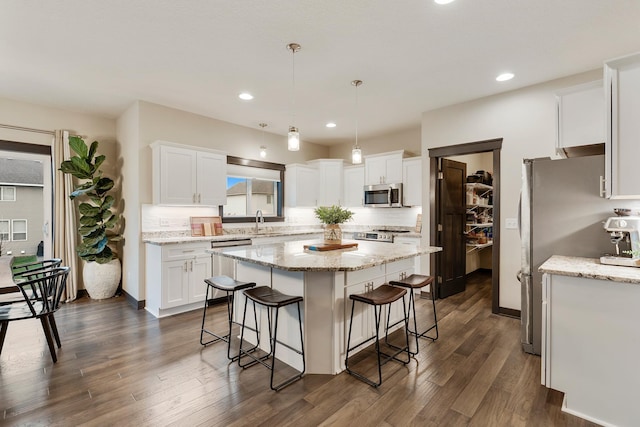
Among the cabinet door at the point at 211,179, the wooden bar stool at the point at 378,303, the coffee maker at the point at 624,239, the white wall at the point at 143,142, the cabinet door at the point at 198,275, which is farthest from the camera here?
the cabinet door at the point at 211,179

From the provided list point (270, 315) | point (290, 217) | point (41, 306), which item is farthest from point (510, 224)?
point (41, 306)

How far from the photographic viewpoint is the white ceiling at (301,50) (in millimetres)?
2285

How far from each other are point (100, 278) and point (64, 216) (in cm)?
105

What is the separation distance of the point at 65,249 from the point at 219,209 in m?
2.21

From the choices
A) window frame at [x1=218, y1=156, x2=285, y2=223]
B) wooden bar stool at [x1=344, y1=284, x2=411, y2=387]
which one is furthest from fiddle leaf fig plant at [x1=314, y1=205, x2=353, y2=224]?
window frame at [x1=218, y1=156, x2=285, y2=223]

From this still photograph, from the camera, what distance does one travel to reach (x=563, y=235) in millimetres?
2629

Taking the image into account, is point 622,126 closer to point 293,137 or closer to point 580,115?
point 580,115

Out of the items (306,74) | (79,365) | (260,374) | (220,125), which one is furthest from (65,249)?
(306,74)

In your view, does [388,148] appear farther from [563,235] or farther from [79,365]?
[79,365]

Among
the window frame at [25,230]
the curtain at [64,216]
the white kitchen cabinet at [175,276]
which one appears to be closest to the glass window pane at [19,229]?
the window frame at [25,230]

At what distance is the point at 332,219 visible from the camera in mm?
3311

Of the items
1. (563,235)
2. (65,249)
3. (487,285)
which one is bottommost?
(487,285)

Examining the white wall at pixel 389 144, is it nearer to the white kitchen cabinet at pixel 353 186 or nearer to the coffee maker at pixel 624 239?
the white kitchen cabinet at pixel 353 186

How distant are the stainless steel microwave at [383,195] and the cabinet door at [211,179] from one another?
257 centimetres
